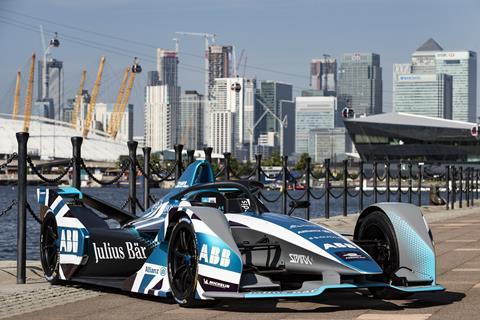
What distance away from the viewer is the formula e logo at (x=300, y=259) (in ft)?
32.3

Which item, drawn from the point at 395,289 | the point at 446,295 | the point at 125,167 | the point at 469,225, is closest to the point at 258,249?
the point at 395,289

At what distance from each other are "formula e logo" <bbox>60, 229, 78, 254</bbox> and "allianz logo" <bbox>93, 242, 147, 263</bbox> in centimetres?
23

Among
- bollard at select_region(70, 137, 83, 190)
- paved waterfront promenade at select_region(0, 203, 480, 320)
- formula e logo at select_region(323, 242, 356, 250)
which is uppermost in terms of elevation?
bollard at select_region(70, 137, 83, 190)

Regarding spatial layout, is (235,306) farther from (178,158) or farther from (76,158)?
(178,158)

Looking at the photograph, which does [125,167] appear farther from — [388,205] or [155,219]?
[388,205]

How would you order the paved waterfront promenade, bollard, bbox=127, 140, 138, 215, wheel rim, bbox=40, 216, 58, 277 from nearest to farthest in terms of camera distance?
the paved waterfront promenade → wheel rim, bbox=40, 216, 58, 277 → bollard, bbox=127, 140, 138, 215

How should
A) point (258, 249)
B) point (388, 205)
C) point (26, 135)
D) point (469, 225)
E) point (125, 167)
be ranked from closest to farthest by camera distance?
point (258, 249) < point (388, 205) < point (26, 135) < point (125, 167) < point (469, 225)

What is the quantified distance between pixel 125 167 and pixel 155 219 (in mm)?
6505

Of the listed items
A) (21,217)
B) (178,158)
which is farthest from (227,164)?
(21,217)

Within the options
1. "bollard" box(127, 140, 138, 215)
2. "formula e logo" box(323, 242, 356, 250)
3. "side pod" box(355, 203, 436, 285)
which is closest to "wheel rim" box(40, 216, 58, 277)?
"formula e logo" box(323, 242, 356, 250)

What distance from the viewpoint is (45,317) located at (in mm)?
9461

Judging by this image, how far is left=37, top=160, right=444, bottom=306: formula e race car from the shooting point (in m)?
9.70

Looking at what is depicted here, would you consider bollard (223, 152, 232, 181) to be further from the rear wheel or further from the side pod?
the rear wheel

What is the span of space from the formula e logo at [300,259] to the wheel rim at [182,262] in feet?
2.84
